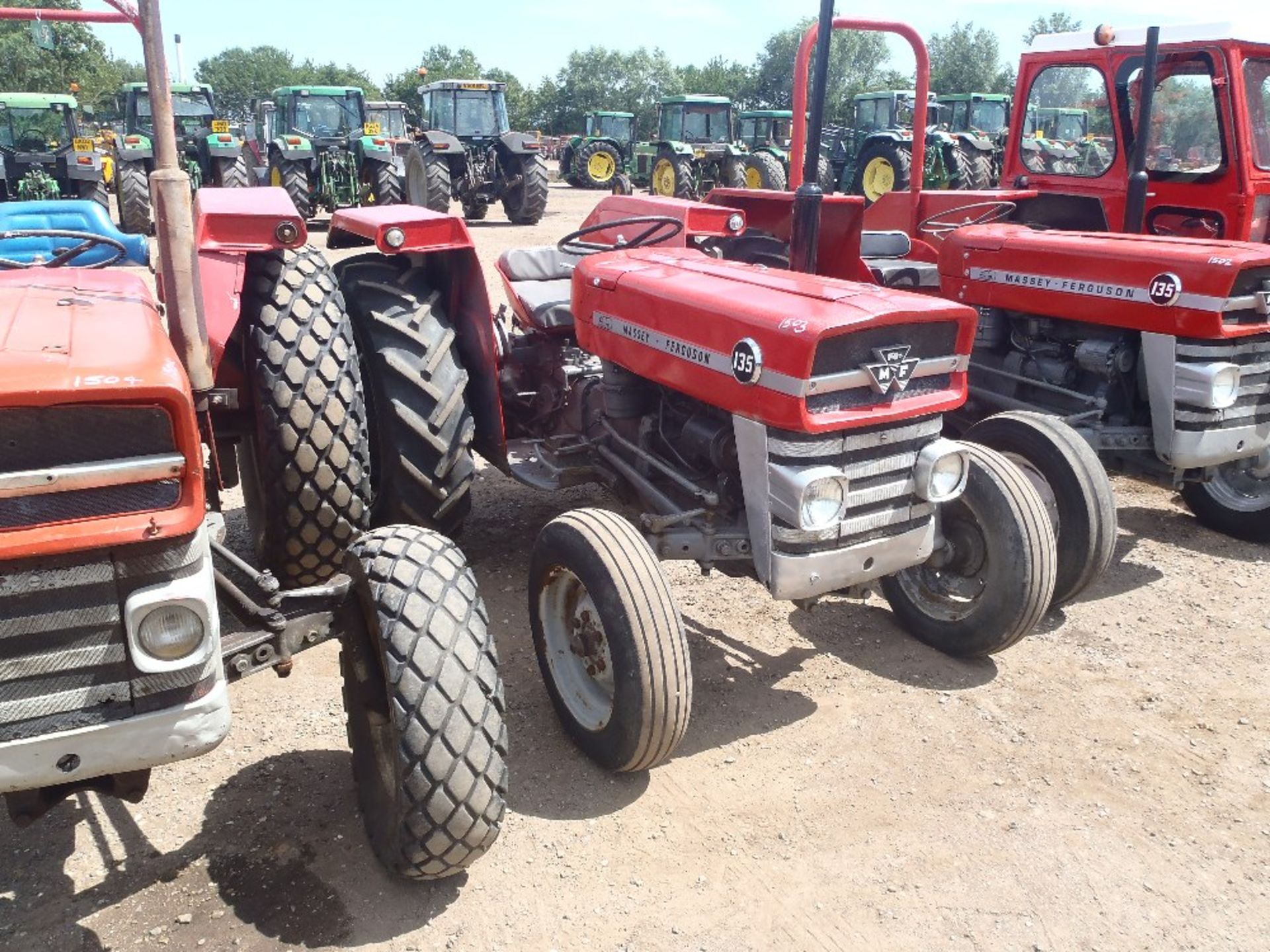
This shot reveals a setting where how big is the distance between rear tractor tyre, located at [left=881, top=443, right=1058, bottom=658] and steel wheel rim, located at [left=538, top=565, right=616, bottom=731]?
1195 mm

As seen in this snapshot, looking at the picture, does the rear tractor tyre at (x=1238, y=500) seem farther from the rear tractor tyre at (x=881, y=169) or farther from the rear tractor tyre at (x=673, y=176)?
the rear tractor tyre at (x=673, y=176)

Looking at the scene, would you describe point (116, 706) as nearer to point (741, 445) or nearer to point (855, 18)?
point (741, 445)

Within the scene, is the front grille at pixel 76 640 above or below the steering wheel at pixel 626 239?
below

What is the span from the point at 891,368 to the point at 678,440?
0.81m

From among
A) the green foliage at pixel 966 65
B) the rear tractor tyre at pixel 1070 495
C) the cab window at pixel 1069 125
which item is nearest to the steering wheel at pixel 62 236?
the rear tractor tyre at pixel 1070 495

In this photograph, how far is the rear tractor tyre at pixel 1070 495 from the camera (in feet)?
12.0

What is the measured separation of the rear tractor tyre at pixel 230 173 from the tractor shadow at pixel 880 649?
12982 mm

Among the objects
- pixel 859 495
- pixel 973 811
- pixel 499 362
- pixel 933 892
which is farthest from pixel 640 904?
pixel 499 362

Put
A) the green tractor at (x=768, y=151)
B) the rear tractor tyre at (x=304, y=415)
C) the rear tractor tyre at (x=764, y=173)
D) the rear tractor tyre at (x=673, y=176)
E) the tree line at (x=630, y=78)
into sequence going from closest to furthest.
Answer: the rear tractor tyre at (x=304, y=415)
the rear tractor tyre at (x=764, y=173)
the green tractor at (x=768, y=151)
the rear tractor tyre at (x=673, y=176)
the tree line at (x=630, y=78)

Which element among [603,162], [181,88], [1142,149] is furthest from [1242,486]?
[603,162]

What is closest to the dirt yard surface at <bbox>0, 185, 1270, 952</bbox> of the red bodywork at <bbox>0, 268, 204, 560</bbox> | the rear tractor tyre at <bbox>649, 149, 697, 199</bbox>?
the red bodywork at <bbox>0, 268, 204, 560</bbox>

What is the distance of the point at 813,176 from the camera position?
3580mm

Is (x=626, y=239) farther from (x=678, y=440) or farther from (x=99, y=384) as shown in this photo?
(x=99, y=384)

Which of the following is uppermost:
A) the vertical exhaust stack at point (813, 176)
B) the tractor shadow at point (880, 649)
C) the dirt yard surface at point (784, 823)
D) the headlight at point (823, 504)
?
the vertical exhaust stack at point (813, 176)
